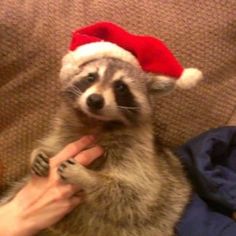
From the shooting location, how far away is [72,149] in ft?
4.62

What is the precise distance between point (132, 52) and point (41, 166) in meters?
0.40

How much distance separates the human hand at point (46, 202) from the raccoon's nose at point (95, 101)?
0.15 meters

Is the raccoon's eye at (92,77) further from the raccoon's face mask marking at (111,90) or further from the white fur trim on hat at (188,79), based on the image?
the white fur trim on hat at (188,79)

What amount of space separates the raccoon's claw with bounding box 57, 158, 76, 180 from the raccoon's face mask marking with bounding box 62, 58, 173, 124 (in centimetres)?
14

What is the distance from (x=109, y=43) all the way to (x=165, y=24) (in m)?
0.29

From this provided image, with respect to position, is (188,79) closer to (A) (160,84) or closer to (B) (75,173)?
(A) (160,84)

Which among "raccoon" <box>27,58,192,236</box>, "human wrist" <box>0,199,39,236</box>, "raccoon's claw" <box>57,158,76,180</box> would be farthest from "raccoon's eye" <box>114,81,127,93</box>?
"human wrist" <box>0,199,39,236</box>

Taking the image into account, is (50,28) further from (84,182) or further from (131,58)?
(84,182)

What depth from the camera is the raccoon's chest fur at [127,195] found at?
137cm

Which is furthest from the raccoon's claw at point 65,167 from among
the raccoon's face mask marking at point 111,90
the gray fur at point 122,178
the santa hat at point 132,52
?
the santa hat at point 132,52

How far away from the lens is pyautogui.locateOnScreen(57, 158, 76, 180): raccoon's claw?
132cm

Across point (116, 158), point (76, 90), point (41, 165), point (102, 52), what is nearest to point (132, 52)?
point (102, 52)

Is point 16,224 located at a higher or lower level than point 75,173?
lower

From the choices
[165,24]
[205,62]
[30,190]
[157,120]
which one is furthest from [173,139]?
[30,190]
